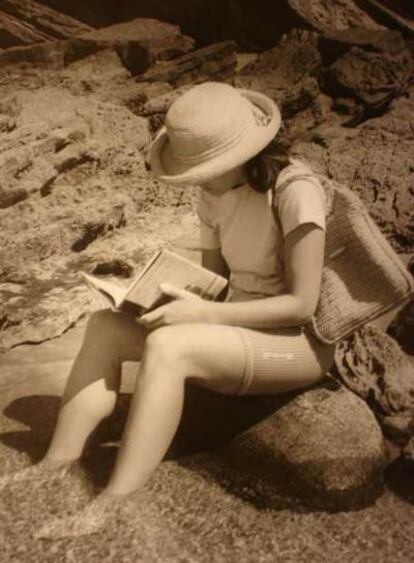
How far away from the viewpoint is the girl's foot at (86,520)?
211 cm

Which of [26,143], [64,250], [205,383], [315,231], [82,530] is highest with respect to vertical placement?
[315,231]

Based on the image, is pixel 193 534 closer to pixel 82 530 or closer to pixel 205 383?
pixel 82 530

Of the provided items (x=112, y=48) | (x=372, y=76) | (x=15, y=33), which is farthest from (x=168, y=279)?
(x=15, y=33)

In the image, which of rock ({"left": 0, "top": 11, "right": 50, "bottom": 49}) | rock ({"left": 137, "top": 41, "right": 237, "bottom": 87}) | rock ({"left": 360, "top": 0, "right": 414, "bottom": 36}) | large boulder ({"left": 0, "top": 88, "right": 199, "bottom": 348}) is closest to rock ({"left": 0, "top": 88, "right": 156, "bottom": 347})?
large boulder ({"left": 0, "top": 88, "right": 199, "bottom": 348})

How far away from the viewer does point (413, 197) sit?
15.8 feet

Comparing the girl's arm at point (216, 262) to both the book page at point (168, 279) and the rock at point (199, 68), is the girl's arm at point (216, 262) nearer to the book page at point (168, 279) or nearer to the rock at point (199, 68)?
the book page at point (168, 279)

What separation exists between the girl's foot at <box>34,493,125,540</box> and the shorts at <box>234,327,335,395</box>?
0.60m

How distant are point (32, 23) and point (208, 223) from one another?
7790mm

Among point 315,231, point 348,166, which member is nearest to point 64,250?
point 348,166

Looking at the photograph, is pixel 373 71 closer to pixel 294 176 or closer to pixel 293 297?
pixel 294 176

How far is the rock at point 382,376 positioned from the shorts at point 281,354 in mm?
618

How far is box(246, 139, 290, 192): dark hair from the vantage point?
2.31m

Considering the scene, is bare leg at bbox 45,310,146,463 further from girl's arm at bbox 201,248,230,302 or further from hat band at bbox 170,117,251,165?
hat band at bbox 170,117,251,165

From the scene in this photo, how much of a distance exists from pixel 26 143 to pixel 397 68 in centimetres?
348
